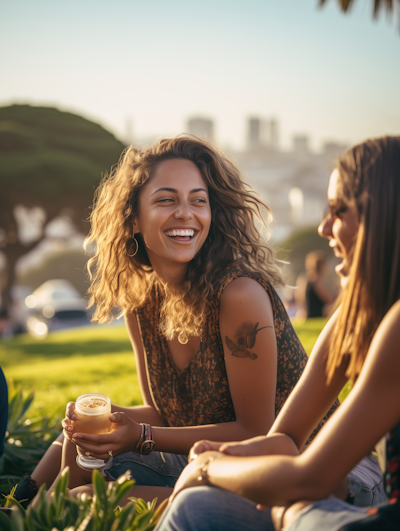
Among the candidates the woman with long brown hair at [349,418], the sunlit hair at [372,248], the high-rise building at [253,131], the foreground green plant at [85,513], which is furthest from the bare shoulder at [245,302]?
the high-rise building at [253,131]

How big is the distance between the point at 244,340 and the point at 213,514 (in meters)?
0.79

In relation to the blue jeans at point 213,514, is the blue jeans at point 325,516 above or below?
above

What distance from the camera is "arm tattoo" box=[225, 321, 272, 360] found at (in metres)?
2.07

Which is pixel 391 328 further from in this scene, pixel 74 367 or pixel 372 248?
pixel 74 367

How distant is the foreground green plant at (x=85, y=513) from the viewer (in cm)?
152

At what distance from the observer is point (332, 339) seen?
1.57m

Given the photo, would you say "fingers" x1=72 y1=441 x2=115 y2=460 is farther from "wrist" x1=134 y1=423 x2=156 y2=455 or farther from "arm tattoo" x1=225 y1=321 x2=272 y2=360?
"arm tattoo" x1=225 y1=321 x2=272 y2=360

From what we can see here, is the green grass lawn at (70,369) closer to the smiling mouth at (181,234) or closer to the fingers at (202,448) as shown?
the smiling mouth at (181,234)

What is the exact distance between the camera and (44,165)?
20.7 metres

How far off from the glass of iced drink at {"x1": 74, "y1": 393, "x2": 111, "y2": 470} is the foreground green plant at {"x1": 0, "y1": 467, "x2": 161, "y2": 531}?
347 millimetres

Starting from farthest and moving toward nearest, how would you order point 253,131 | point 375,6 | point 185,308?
point 253,131
point 375,6
point 185,308

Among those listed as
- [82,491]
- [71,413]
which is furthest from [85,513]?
[71,413]

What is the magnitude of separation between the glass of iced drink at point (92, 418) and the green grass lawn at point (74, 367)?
2094mm

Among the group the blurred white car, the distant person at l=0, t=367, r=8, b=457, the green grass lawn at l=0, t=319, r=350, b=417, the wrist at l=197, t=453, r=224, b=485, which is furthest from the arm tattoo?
the blurred white car
